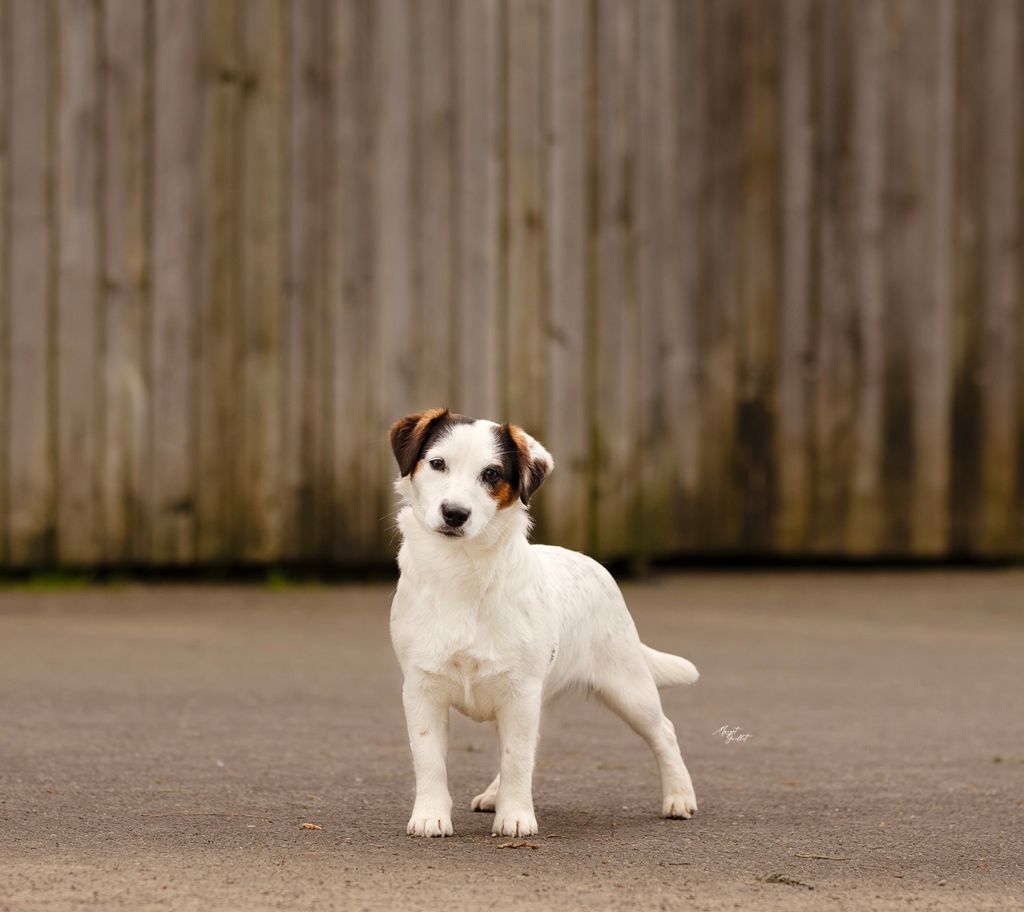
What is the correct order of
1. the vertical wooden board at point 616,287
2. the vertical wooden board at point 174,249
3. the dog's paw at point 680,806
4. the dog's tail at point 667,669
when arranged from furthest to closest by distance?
the vertical wooden board at point 616,287 < the vertical wooden board at point 174,249 < the dog's tail at point 667,669 < the dog's paw at point 680,806

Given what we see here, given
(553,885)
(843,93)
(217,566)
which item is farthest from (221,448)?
(553,885)

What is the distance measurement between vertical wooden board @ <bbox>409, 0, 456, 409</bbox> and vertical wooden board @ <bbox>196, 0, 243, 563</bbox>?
103 cm

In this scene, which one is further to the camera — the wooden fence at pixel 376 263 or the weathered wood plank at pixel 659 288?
the weathered wood plank at pixel 659 288

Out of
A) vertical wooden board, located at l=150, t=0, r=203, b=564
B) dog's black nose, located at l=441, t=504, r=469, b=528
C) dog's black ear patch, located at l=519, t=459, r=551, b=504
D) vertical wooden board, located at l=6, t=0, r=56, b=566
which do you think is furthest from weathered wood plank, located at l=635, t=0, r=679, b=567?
dog's black nose, located at l=441, t=504, r=469, b=528

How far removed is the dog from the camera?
409cm

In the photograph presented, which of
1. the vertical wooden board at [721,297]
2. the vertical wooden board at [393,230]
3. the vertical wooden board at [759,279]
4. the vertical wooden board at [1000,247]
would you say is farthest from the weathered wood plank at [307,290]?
the vertical wooden board at [1000,247]

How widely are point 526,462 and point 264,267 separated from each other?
546 centimetres

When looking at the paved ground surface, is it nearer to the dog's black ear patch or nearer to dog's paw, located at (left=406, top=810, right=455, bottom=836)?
dog's paw, located at (left=406, top=810, right=455, bottom=836)

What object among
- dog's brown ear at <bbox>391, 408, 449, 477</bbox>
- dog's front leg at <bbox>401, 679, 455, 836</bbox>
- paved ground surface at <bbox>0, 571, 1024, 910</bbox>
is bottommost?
paved ground surface at <bbox>0, 571, 1024, 910</bbox>

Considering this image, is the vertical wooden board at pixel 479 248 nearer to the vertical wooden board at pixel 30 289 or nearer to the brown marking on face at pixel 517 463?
the vertical wooden board at pixel 30 289

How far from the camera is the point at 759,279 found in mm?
10398

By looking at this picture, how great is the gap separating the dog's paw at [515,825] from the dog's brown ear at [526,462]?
0.81 meters

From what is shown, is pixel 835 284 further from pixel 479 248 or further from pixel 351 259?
pixel 351 259

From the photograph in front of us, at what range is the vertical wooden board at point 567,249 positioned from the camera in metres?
9.48
